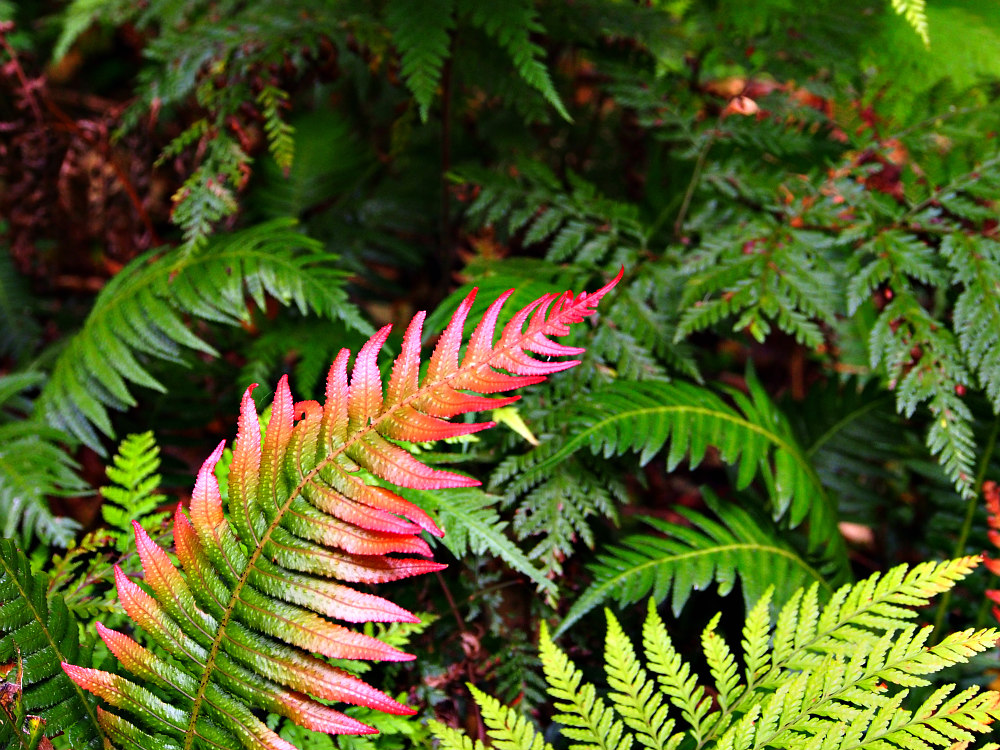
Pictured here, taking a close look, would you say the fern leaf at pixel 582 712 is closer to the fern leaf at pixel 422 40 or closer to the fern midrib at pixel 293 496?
the fern midrib at pixel 293 496

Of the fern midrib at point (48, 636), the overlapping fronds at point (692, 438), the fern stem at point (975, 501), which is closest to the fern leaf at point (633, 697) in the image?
the overlapping fronds at point (692, 438)

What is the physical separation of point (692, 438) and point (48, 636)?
50.2 inches

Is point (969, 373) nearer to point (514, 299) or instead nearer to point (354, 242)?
point (514, 299)

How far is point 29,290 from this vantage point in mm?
2617

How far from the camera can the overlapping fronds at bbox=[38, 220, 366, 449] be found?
1681 millimetres

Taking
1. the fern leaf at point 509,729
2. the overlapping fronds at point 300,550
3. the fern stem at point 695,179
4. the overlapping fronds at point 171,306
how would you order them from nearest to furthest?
1. the overlapping fronds at point 300,550
2. the fern leaf at point 509,729
3. the overlapping fronds at point 171,306
4. the fern stem at point 695,179

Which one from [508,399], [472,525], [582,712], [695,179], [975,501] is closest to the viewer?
[508,399]

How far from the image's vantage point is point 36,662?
3.48 feet

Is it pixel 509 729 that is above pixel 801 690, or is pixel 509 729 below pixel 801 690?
below

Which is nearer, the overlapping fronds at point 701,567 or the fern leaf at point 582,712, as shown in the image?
the fern leaf at point 582,712

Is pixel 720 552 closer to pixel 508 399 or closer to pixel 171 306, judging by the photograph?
pixel 508 399

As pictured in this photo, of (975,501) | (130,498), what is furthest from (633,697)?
(975,501)

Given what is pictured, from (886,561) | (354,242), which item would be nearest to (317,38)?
(354,242)

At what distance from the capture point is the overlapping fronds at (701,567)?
4.83ft
